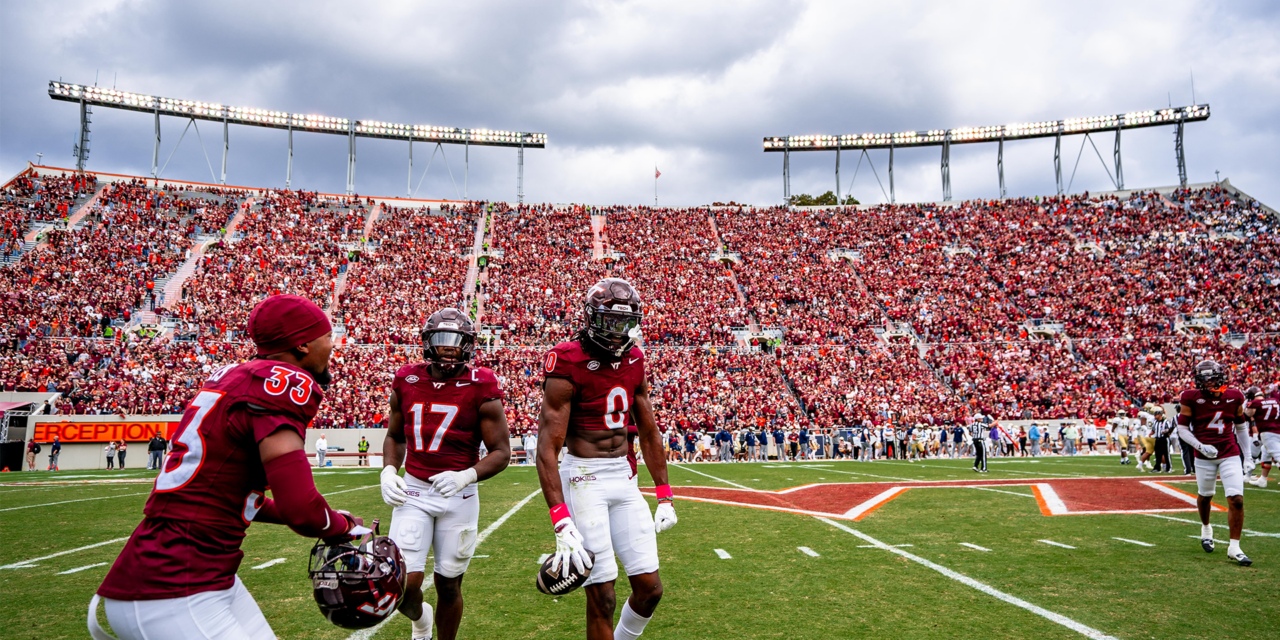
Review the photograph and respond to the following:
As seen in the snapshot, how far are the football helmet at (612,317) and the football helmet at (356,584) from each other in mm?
1973

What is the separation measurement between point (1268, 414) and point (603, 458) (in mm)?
14537

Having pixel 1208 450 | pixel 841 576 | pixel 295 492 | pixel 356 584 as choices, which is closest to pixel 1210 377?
pixel 1208 450

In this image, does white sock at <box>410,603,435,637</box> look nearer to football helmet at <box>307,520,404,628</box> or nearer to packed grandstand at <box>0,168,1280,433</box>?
football helmet at <box>307,520,404,628</box>

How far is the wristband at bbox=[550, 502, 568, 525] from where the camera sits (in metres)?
4.05

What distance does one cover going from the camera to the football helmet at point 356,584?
2816 mm

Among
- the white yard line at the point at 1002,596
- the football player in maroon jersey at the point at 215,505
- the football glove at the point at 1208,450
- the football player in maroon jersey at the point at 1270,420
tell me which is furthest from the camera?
the football player in maroon jersey at the point at 1270,420

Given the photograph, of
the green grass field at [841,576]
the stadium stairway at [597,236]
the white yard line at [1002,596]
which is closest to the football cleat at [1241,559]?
the green grass field at [841,576]

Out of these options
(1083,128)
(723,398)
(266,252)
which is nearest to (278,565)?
(723,398)

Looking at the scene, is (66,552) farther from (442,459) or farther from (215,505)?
(215,505)

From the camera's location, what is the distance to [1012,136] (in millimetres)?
50438

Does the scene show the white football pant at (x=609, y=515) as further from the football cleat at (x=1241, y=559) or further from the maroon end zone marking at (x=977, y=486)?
the maroon end zone marking at (x=977, y=486)

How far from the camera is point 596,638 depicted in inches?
164

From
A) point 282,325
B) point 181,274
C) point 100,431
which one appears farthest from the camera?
point 181,274

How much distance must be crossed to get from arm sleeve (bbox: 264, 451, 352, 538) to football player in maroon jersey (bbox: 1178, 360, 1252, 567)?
8.98 meters
